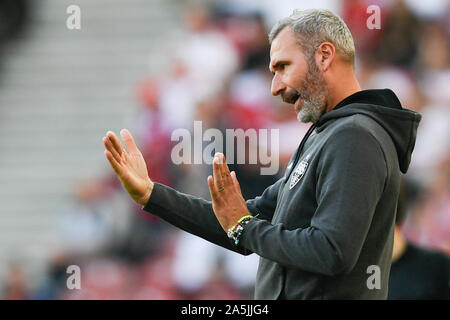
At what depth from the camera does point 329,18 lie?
2.37 meters

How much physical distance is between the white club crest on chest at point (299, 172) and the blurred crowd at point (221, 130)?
3170mm

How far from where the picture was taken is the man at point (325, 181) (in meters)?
2.11

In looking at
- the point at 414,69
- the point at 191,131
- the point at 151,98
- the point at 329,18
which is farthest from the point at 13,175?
the point at 329,18

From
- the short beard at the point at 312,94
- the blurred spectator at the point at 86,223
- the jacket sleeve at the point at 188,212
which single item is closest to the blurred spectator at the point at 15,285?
the blurred spectator at the point at 86,223

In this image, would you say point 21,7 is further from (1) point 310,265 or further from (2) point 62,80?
(1) point 310,265

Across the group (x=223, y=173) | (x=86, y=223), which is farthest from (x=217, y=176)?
(x=86, y=223)

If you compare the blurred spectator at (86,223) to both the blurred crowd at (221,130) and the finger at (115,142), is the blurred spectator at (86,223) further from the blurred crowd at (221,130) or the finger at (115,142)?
the finger at (115,142)

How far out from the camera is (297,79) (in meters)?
2.35

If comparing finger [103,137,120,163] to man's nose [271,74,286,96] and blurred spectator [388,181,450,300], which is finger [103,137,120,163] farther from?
blurred spectator [388,181,450,300]

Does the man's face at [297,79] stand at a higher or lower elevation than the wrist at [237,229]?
higher

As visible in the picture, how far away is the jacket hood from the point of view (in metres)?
2.29

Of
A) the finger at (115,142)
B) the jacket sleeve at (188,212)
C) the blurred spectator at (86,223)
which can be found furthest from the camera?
the blurred spectator at (86,223)
